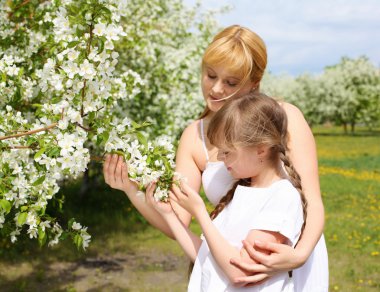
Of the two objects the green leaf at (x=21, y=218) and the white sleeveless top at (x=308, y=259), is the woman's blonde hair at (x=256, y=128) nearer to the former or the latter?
the white sleeveless top at (x=308, y=259)

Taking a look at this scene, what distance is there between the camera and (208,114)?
142 inches

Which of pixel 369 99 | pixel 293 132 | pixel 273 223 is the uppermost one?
pixel 293 132

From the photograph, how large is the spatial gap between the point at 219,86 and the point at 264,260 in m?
1.13

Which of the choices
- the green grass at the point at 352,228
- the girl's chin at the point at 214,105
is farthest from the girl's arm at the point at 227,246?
the green grass at the point at 352,228

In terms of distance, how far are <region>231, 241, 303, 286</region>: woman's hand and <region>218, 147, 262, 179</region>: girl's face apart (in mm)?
374

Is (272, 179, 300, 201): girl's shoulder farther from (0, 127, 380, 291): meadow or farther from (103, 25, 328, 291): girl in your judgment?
(0, 127, 380, 291): meadow

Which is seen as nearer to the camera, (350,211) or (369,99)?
(350,211)

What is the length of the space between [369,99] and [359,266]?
46683 millimetres

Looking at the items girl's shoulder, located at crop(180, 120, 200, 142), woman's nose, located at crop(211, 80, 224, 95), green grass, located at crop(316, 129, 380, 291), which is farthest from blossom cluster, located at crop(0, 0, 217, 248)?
green grass, located at crop(316, 129, 380, 291)

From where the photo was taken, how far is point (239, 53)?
3.17 metres

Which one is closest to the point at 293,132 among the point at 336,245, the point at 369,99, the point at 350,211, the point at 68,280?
the point at 68,280

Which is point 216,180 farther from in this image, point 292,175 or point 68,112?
point 68,112

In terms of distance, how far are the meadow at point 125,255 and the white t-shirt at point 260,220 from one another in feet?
13.7

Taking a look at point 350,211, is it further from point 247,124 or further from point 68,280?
point 247,124
